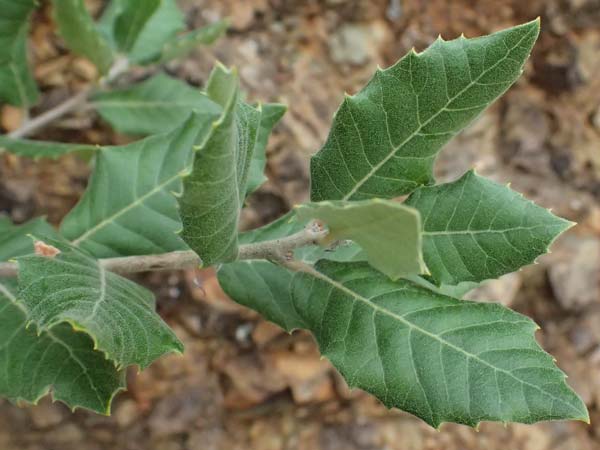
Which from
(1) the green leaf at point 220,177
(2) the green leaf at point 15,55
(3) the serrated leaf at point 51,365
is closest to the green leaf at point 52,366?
(3) the serrated leaf at point 51,365

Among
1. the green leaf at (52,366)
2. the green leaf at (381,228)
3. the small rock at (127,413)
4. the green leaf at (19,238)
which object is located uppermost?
the green leaf at (381,228)

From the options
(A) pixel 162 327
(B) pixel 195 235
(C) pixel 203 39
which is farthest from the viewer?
(C) pixel 203 39

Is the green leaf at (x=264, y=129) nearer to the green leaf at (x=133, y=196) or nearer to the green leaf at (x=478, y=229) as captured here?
the green leaf at (x=133, y=196)

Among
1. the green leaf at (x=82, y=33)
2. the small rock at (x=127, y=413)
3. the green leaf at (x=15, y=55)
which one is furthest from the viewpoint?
the small rock at (x=127, y=413)

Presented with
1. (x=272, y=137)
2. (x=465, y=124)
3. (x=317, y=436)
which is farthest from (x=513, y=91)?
(x=465, y=124)

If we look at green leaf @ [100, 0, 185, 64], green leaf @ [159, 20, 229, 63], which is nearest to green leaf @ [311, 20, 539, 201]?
green leaf @ [159, 20, 229, 63]

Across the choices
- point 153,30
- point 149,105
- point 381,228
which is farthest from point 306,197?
point 381,228

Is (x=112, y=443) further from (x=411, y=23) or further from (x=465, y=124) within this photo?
(x=411, y=23)
